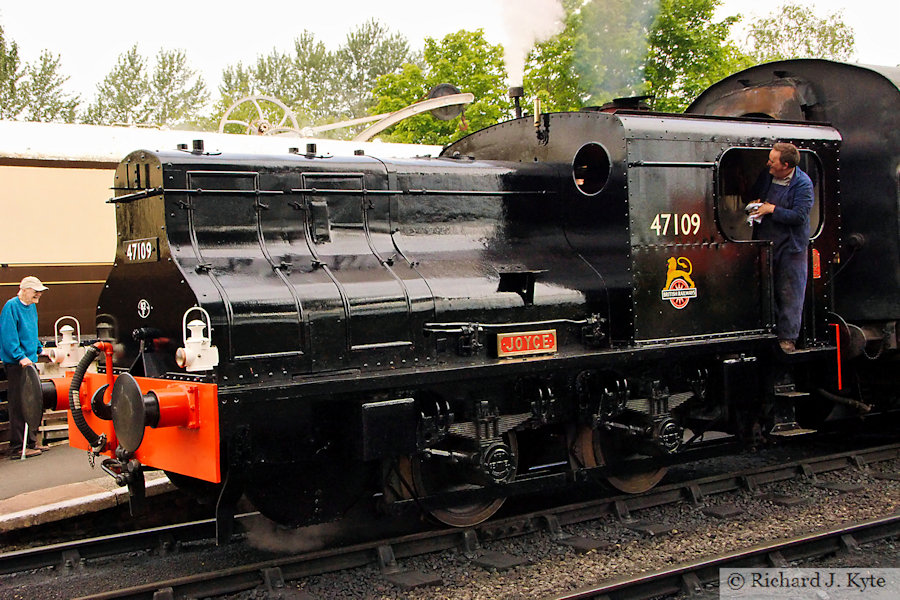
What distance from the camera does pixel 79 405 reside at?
5434 mm

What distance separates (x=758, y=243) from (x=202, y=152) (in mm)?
4414

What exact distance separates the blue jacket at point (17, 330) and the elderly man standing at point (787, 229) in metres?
6.84

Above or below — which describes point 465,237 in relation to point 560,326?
above

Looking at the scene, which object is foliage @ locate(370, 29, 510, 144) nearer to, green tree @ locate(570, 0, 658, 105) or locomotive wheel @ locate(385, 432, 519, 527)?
green tree @ locate(570, 0, 658, 105)

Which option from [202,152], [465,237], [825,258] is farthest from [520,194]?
[825,258]

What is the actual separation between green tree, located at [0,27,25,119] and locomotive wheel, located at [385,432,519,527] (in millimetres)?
37231

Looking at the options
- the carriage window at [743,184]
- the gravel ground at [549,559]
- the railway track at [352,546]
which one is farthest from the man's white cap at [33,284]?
the carriage window at [743,184]

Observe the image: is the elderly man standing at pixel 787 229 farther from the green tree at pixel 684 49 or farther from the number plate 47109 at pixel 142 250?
the green tree at pixel 684 49

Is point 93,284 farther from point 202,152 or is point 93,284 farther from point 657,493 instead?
point 657,493

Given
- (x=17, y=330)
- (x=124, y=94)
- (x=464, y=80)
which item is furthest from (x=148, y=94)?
(x=17, y=330)

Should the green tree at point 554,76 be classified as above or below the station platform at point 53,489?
above

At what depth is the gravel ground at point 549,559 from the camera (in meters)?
5.29

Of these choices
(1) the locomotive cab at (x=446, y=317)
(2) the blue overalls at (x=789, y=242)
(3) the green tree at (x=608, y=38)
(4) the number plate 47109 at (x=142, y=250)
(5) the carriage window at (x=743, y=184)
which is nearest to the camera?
(1) the locomotive cab at (x=446, y=317)

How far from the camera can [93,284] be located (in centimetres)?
1056
